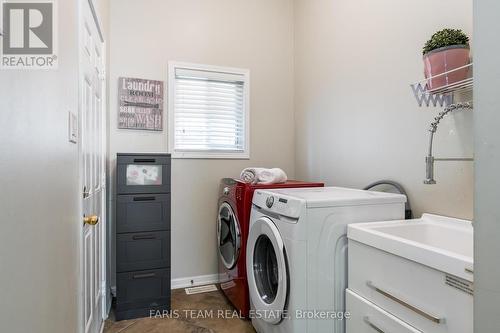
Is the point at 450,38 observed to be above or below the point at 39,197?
above

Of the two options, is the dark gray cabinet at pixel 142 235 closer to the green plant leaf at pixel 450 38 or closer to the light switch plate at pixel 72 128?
the light switch plate at pixel 72 128

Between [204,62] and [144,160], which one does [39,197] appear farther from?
[204,62]

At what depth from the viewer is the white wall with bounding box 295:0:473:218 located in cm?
152

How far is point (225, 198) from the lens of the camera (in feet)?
7.96

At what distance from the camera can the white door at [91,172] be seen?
54.8 inches

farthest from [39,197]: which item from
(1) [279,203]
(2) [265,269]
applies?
(2) [265,269]

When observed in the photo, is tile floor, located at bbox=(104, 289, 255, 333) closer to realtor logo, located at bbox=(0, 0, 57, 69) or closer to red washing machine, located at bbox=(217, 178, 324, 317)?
red washing machine, located at bbox=(217, 178, 324, 317)

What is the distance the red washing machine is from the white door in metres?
0.94

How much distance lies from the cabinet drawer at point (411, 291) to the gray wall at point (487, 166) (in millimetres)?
442

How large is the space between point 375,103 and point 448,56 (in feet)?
2.27

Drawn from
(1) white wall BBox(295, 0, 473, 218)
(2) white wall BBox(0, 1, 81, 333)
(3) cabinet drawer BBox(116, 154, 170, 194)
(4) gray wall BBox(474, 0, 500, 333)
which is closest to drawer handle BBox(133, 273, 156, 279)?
(3) cabinet drawer BBox(116, 154, 170, 194)

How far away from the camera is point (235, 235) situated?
220 centimetres

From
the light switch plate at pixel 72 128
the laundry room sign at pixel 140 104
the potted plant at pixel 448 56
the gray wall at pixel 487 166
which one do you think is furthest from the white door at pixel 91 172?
the potted plant at pixel 448 56

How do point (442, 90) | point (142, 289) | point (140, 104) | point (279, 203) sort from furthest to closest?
point (140, 104) → point (142, 289) → point (279, 203) → point (442, 90)
